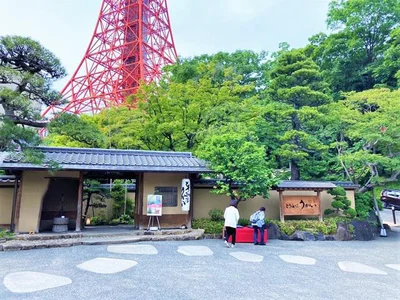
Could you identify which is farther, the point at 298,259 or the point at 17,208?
the point at 17,208

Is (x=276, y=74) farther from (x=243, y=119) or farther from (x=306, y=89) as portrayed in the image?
(x=243, y=119)

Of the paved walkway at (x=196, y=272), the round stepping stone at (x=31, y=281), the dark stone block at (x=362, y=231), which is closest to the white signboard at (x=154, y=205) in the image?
the paved walkway at (x=196, y=272)

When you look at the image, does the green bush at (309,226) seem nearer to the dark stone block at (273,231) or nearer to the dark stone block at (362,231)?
the dark stone block at (273,231)

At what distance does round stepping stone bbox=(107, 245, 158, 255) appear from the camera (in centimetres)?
655

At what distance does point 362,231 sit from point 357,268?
492 centimetres

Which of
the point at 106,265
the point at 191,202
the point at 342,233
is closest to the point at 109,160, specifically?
the point at 191,202

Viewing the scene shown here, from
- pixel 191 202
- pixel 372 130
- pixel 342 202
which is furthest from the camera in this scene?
pixel 372 130

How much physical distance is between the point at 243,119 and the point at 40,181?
27.3ft

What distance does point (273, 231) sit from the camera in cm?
943

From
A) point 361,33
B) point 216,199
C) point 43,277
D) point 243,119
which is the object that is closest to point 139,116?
point 243,119

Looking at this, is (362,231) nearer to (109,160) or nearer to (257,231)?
(257,231)

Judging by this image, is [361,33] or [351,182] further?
[361,33]

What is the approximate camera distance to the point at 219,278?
4.79 meters

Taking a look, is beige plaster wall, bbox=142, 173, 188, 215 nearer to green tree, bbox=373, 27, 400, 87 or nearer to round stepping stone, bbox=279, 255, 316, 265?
round stepping stone, bbox=279, 255, 316, 265
